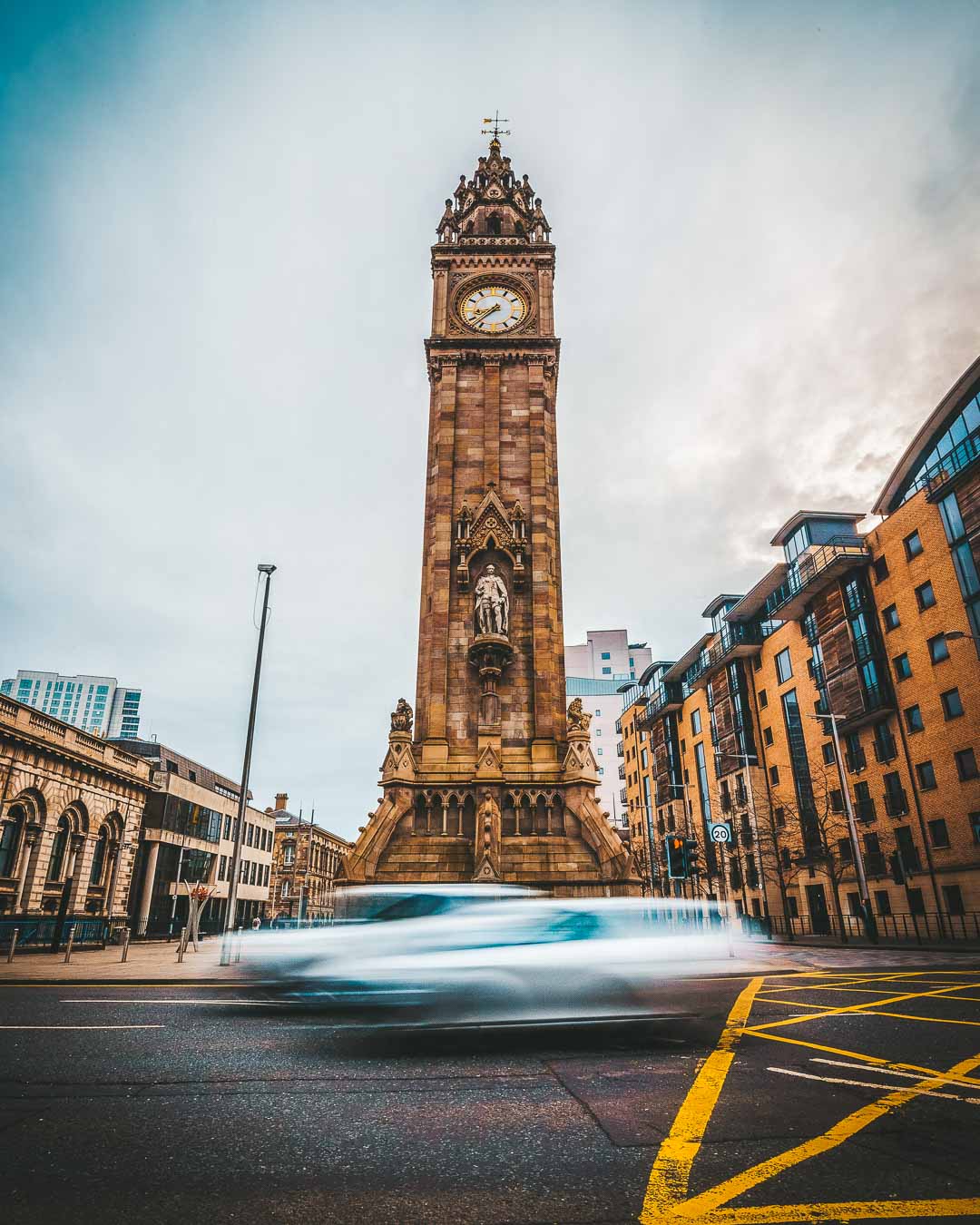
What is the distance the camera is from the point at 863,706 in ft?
A: 125

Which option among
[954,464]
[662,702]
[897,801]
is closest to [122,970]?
[897,801]

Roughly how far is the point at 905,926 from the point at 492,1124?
36361mm

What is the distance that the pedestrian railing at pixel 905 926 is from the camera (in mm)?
30188

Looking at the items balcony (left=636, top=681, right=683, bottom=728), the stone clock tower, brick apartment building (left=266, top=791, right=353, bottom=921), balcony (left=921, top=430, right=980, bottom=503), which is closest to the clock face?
the stone clock tower

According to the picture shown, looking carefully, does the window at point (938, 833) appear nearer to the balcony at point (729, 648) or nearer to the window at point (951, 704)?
the window at point (951, 704)

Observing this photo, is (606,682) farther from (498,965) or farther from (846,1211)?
(846,1211)

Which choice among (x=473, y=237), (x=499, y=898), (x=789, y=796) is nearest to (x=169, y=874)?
(x=789, y=796)

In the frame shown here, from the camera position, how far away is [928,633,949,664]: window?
34062mm

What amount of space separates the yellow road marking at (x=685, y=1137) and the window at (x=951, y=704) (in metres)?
31.6

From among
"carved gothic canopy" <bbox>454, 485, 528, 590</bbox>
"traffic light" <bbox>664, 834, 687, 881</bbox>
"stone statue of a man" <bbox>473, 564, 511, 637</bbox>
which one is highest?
"carved gothic canopy" <bbox>454, 485, 528, 590</bbox>

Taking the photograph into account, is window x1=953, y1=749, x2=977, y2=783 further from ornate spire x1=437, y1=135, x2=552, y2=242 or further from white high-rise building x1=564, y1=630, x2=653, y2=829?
white high-rise building x1=564, y1=630, x2=653, y2=829

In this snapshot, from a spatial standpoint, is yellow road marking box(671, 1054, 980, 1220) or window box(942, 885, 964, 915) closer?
yellow road marking box(671, 1054, 980, 1220)

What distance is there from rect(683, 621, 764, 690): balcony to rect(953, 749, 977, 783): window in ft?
62.1

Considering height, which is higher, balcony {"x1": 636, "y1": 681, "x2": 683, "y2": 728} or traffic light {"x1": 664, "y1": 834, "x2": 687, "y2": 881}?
balcony {"x1": 636, "y1": 681, "x2": 683, "y2": 728}
